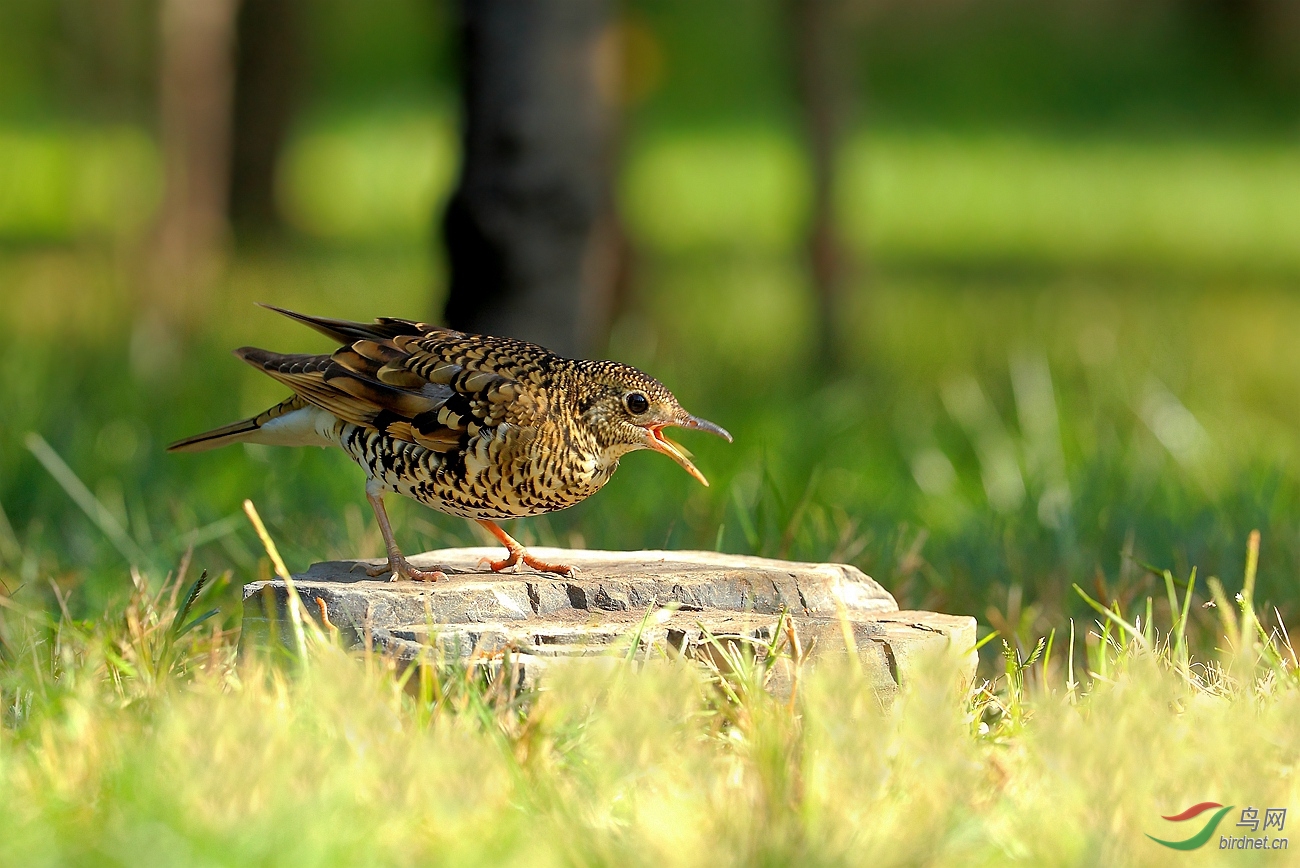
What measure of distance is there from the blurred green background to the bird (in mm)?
972

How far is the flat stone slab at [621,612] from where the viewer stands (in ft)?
12.0

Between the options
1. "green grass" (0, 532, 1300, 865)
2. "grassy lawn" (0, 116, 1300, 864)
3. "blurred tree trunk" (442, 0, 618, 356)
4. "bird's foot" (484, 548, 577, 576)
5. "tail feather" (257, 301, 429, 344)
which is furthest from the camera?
"blurred tree trunk" (442, 0, 618, 356)

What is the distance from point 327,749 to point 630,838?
64 cm

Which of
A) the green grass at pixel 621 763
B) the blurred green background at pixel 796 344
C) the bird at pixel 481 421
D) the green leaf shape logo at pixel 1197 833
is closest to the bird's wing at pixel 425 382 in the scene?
the bird at pixel 481 421

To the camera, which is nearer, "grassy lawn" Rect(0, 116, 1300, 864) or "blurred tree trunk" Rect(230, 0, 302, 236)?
"grassy lawn" Rect(0, 116, 1300, 864)

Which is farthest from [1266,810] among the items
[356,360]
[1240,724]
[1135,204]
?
[1135,204]

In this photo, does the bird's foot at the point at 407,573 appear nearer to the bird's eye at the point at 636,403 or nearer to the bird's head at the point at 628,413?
the bird's head at the point at 628,413

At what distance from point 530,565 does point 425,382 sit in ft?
1.79

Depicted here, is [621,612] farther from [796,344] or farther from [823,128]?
[796,344]

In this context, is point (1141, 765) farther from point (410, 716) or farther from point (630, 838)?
point (410, 716)

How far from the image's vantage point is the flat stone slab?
144 inches

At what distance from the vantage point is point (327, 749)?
3125 mm

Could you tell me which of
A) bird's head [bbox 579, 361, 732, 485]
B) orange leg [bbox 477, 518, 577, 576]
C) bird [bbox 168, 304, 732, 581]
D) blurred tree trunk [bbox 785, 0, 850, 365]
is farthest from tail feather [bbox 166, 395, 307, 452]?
blurred tree trunk [bbox 785, 0, 850, 365]
